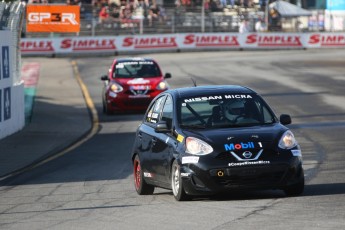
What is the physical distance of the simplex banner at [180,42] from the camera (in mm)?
54781

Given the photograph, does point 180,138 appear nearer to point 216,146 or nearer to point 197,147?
point 197,147

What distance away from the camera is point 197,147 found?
11742 mm

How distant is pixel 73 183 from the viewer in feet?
49.7

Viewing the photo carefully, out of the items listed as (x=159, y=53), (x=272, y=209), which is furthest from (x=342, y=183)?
(x=159, y=53)

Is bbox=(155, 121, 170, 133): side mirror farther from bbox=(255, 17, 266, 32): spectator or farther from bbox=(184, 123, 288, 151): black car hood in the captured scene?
bbox=(255, 17, 266, 32): spectator

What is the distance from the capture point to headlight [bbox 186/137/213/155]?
11.7m

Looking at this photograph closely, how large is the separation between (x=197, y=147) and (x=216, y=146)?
246mm

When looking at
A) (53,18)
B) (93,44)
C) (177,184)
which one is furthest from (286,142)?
(93,44)

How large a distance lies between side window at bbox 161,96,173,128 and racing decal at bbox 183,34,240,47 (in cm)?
4350

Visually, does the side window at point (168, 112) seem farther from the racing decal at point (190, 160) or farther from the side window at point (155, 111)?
the racing decal at point (190, 160)

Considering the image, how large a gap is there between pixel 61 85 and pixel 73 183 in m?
24.8

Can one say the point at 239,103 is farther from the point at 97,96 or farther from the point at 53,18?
the point at 53,18

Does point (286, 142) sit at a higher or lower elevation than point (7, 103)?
higher

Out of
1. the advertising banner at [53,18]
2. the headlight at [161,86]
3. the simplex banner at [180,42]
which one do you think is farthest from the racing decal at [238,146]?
the simplex banner at [180,42]
